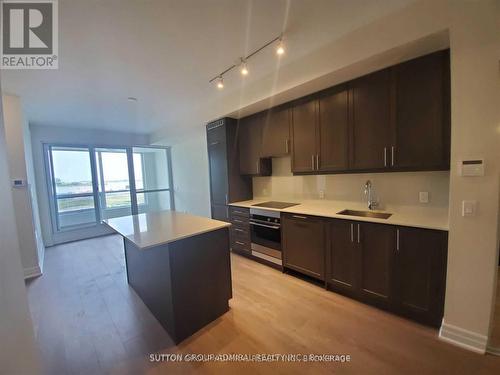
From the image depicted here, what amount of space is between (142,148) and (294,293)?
18.5 feet

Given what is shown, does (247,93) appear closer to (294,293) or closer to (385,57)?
(385,57)

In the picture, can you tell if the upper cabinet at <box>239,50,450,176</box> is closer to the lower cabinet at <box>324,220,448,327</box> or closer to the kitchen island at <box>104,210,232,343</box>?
the lower cabinet at <box>324,220,448,327</box>

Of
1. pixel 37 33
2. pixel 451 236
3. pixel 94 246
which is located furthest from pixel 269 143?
pixel 94 246

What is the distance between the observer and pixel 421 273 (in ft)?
5.92

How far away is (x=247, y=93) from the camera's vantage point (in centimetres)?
307

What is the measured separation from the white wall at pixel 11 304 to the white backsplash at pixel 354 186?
2993mm

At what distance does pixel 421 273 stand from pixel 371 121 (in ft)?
5.02

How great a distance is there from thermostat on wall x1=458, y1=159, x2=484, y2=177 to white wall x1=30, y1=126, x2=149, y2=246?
655 cm

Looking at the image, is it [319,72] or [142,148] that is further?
[142,148]

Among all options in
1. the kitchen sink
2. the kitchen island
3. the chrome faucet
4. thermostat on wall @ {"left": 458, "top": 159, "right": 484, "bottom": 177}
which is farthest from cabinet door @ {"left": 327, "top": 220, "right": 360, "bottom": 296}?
the kitchen island

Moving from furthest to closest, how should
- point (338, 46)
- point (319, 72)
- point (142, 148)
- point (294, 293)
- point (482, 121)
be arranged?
point (142, 148) < point (294, 293) < point (319, 72) < point (338, 46) < point (482, 121)

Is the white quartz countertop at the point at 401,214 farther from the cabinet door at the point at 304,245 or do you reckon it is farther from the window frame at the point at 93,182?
the window frame at the point at 93,182

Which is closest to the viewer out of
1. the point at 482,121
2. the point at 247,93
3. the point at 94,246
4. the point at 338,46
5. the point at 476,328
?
the point at 482,121

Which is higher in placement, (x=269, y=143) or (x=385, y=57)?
(x=385, y=57)
